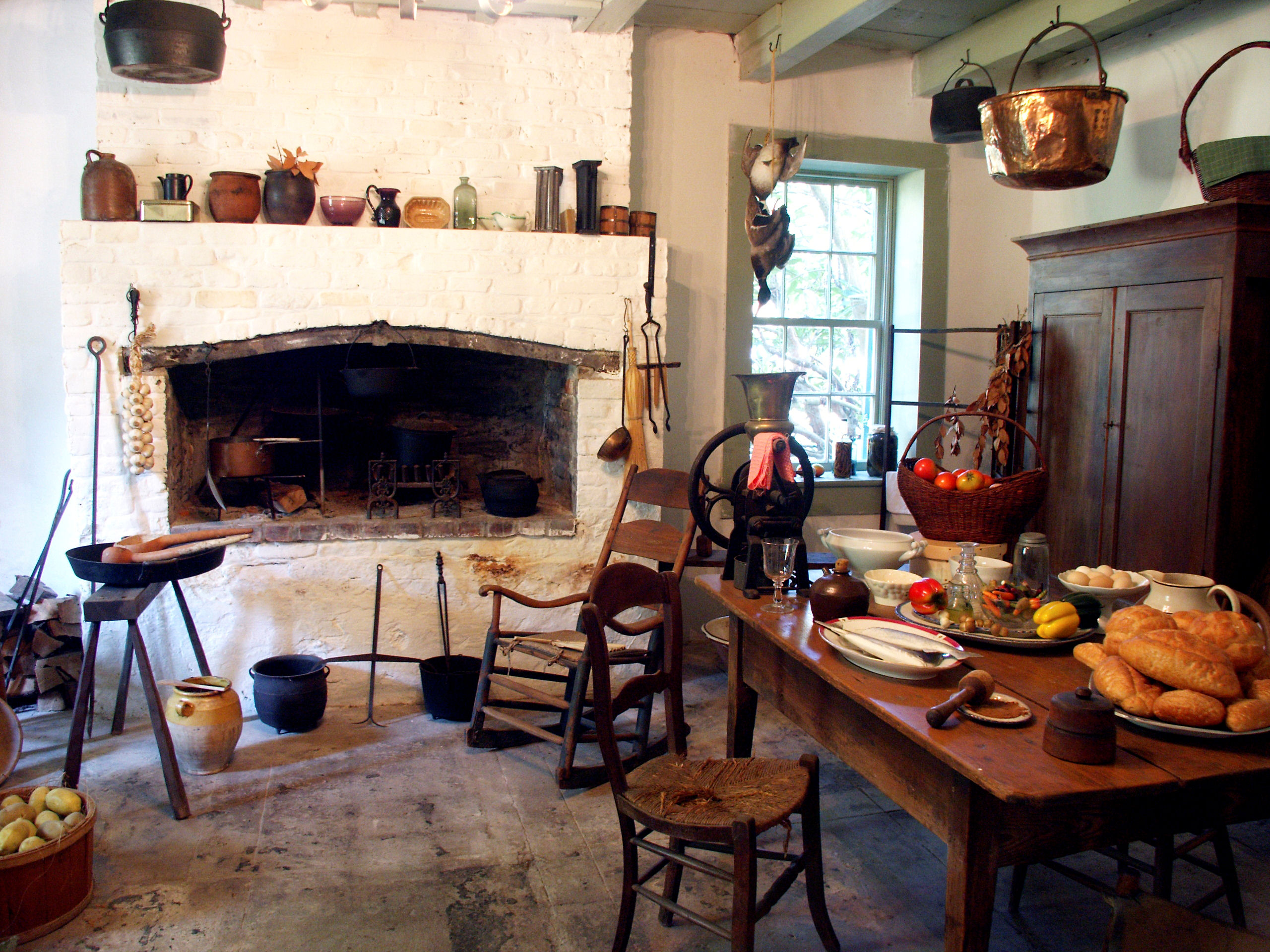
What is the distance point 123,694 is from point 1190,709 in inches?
136

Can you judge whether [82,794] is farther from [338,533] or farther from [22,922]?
[338,533]

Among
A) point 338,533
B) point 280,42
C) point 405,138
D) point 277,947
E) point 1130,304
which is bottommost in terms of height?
point 277,947

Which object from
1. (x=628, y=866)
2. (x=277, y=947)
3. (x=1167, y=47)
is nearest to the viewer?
(x=628, y=866)

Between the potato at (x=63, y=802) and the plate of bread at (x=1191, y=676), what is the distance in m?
2.42

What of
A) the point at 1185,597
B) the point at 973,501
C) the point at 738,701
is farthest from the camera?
the point at 738,701

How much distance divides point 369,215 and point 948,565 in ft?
8.84

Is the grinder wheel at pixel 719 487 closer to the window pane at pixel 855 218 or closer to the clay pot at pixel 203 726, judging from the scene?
the clay pot at pixel 203 726

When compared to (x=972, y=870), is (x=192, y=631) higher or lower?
lower

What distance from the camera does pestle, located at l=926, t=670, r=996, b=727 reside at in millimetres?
1611

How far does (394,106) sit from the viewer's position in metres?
3.90

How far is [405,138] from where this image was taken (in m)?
3.92

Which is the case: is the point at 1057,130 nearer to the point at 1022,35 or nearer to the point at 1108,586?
the point at 1108,586

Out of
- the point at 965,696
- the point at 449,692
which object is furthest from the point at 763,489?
the point at 449,692

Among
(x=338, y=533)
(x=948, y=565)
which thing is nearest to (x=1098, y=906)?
(x=948, y=565)
